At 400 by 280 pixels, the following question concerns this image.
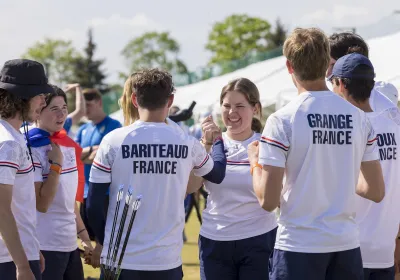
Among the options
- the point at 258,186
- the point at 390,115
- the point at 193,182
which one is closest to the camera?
the point at 258,186

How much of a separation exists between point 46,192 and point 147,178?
2.98ft

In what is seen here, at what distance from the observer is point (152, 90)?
400cm

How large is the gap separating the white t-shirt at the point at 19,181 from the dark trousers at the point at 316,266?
125cm

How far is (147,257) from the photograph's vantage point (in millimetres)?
3934

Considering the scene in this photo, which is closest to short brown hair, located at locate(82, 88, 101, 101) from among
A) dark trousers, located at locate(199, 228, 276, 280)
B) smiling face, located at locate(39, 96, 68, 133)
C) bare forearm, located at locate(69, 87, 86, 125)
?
bare forearm, located at locate(69, 87, 86, 125)

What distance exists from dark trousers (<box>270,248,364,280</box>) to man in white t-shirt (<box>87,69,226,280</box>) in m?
0.60

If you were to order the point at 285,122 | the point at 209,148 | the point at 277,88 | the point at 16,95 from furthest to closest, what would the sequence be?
the point at 277,88 → the point at 209,148 → the point at 16,95 → the point at 285,122

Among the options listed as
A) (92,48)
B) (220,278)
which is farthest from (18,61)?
(92,48)

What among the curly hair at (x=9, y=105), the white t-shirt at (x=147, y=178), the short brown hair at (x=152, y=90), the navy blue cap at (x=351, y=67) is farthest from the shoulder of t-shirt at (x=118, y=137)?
the navy blue cap at (x=351, y=67)

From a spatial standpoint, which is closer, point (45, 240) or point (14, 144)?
point (14, 144)

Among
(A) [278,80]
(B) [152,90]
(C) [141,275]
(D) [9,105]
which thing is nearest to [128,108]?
(B) [152,90]

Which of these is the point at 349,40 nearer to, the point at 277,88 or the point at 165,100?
the point at 165,100

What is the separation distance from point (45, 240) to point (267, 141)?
189 cm

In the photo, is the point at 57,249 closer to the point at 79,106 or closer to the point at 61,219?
the point at 61,219
